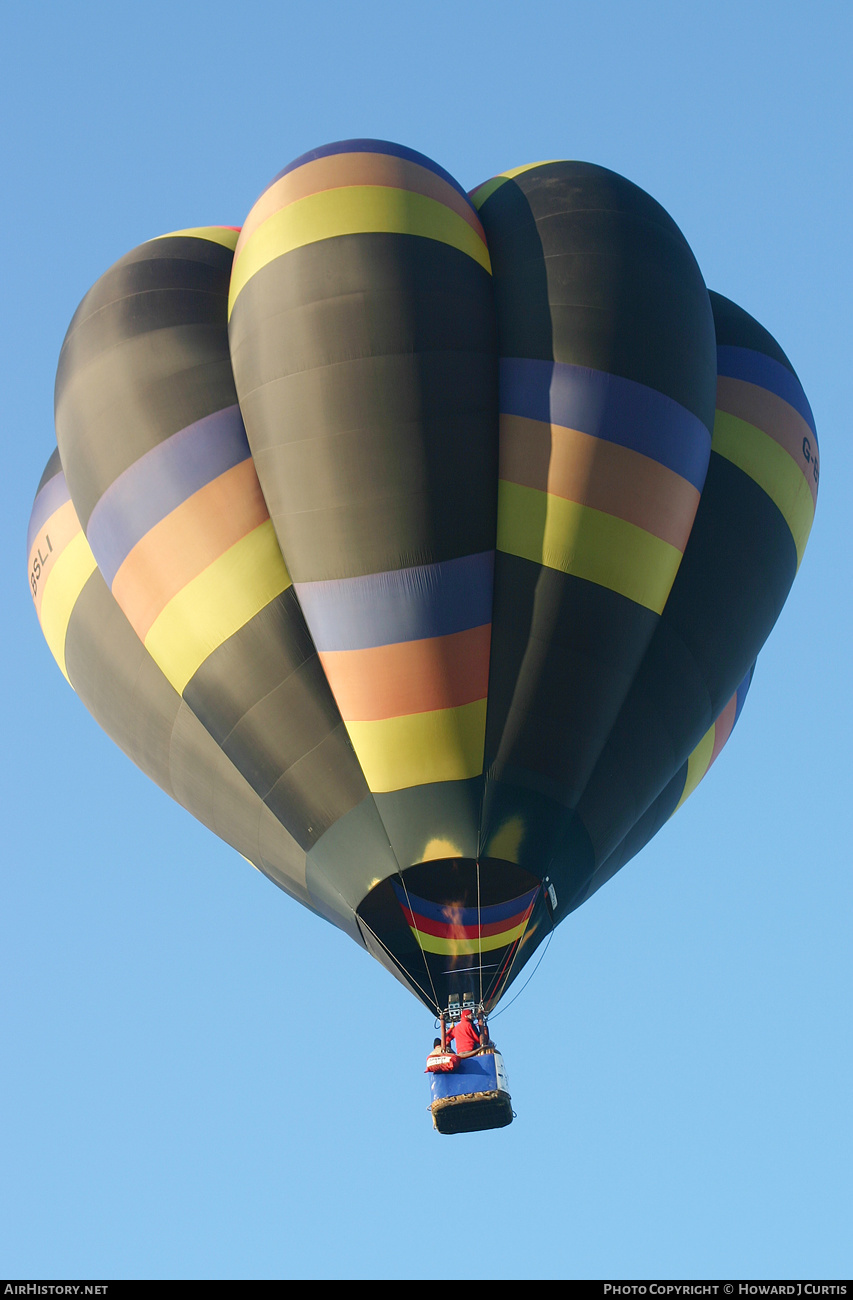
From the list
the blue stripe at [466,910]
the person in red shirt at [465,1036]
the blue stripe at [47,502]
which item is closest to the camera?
the person in red shirt at [465,1036]

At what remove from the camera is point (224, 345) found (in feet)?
45.6

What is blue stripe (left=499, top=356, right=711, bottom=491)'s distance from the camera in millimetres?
13297

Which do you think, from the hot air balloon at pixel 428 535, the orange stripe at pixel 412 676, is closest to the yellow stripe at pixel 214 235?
the hot air balloon at pixel 428 535

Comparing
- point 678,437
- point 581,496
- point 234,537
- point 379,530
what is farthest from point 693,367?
point 234,537

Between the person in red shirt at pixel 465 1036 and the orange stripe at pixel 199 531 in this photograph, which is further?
the orange stripe at pixel 199 531

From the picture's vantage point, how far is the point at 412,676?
12969 millimetres

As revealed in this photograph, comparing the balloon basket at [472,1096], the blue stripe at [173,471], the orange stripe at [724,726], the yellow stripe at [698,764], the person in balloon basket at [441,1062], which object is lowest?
the balloon basket at [472,1096]

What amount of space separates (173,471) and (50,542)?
2.53m

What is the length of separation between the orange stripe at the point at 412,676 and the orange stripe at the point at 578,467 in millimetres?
1267

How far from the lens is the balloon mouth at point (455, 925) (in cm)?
1318

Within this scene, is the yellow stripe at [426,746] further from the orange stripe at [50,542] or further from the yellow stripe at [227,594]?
the orange stripe at [50,542]

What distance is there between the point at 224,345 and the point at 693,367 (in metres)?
3.59

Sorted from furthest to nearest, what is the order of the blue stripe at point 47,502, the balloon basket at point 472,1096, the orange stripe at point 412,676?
1. the blue stripe at point 47,502
2. the orange stripe at point 412,676
3. the balloon basket at point 472,1096

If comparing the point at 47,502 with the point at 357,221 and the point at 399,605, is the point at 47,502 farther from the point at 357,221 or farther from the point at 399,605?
the point at 399,605
